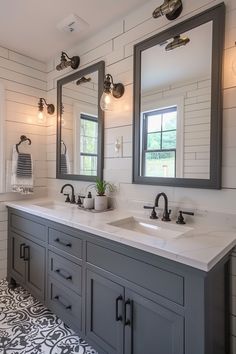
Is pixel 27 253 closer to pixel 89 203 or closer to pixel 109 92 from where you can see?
pixel 89 203

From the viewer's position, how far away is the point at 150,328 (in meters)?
1.07

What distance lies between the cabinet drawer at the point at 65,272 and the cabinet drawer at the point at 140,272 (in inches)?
6.9

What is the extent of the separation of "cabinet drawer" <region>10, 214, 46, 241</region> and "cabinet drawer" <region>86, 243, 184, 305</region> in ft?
1.95

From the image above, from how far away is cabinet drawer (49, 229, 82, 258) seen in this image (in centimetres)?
144

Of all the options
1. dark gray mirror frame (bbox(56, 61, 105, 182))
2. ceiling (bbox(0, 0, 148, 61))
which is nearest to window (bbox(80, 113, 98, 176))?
dark gray mirror frame (bbox(56, 61, 105, 182))

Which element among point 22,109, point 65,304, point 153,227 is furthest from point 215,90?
point 22,109

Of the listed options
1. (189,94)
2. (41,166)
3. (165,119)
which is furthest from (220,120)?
(41,166)

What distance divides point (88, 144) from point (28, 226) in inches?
35.3

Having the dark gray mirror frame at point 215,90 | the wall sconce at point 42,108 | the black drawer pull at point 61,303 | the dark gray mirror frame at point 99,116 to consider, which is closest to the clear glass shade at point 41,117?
the wall sconce at point 42,108

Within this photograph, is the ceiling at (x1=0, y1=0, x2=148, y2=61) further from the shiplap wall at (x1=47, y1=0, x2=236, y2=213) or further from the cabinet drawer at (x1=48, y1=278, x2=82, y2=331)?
the cabinet drawer at (x1=48, y1=278, x2=82, y2=331)

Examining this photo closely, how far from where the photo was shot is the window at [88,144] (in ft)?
6.73

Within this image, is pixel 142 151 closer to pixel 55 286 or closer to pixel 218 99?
pixel 218 99

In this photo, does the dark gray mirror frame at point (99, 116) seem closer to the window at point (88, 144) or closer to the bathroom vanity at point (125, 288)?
the window at point (88, 144)

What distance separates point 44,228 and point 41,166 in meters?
1.04
